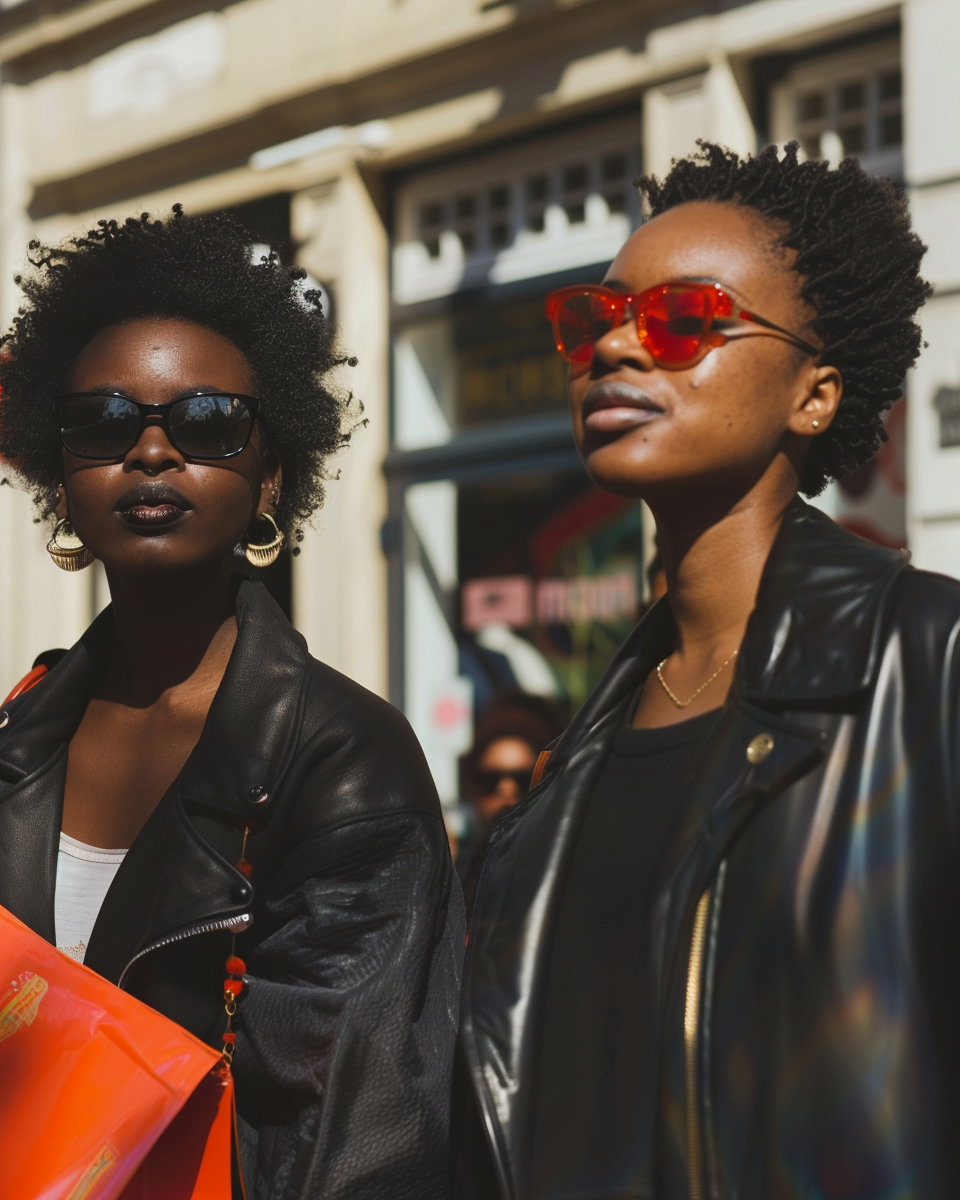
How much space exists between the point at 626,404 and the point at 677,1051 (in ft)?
2.57

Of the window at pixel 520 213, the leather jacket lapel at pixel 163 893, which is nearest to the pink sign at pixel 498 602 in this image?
the window at pixel 520 213

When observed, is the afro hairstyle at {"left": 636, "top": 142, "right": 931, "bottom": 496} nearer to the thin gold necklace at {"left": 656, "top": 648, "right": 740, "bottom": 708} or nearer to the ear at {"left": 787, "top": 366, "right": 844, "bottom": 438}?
the ear at {"left": 787, "top": 366, "right": 844, "bottom": 438}

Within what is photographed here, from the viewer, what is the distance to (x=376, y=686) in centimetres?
877

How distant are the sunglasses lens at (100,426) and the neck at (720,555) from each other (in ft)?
3.04

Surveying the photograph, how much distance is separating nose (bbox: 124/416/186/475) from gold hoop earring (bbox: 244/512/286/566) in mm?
271

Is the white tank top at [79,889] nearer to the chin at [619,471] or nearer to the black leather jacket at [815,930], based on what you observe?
the black leather jacket at [815,930]

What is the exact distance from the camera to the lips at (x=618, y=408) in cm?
193

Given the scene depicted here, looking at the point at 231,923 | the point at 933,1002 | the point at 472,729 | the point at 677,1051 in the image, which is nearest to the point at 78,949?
the point at 231,923

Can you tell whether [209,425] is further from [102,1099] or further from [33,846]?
[102,1099]

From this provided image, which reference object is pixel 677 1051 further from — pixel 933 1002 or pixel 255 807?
pixel 255 807

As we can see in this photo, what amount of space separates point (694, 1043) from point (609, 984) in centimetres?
20

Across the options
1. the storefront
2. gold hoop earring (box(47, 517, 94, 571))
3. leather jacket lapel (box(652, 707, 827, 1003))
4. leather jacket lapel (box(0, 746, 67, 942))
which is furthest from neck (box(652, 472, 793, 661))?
the storefront

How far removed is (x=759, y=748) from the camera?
176 cm

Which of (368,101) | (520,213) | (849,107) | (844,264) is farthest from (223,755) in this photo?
(368,101)
